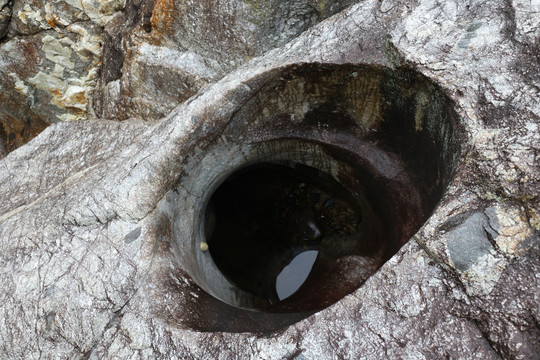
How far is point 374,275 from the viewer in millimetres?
1521

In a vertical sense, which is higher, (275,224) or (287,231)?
(275,224)

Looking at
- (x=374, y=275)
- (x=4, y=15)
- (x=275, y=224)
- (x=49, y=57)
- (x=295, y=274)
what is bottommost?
(x=295, y=274)

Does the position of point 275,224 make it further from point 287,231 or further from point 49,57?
point 49,57

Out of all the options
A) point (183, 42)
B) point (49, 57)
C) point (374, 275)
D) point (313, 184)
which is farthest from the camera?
point (49, 57)

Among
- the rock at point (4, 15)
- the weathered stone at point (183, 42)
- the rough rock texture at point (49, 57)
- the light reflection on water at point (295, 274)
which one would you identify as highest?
the rock at point (4, 15)

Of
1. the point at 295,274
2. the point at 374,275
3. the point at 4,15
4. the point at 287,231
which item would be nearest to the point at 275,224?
the point at 287,231

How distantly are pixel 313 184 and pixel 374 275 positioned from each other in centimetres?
184

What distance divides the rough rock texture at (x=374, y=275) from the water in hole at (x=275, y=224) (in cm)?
98

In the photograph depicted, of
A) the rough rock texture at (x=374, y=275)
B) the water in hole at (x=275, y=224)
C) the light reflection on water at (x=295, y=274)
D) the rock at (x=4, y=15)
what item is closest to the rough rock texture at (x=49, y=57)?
the rock at (x=4, y=15)

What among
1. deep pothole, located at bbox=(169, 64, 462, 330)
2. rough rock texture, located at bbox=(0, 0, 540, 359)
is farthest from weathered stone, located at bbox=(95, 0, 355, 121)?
deep pothole, located at bbox=(169, 64, 462, 330)

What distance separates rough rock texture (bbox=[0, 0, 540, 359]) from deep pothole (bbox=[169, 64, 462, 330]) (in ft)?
0.40

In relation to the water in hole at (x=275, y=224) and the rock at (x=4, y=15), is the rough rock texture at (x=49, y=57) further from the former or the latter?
the water in hole at (x=275, y=224)

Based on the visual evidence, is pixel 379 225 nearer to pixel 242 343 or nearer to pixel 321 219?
pixel 321 219

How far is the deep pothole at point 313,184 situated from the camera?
83.2 inches
